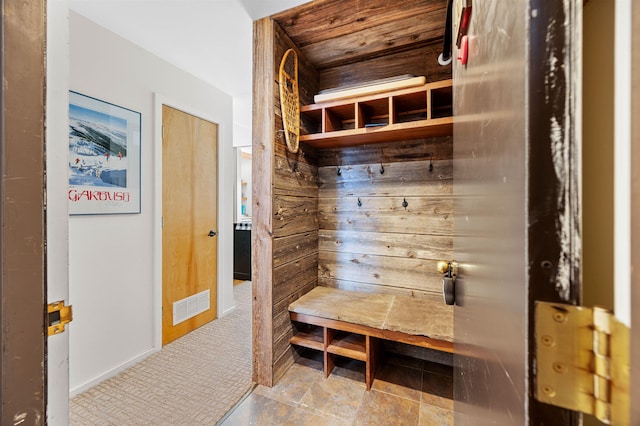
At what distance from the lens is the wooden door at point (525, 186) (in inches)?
10.2

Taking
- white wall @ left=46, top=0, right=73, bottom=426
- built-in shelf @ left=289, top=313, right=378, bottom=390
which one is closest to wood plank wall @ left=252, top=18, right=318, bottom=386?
built-in shelf @ left=289, top=313, right=378, bottom=390

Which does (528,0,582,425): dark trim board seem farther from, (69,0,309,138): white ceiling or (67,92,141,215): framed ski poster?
(67,92,141,215): framed ski poster

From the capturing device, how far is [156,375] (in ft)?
6.15

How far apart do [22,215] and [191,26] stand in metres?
1.86

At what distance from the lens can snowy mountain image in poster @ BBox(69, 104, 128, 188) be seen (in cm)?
168

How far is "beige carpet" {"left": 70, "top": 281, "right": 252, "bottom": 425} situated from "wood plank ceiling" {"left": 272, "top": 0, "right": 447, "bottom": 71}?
7.91 feet

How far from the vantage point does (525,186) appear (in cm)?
29

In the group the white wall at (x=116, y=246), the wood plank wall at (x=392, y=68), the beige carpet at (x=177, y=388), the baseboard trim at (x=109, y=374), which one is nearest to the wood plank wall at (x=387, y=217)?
the wood plank wall at (x=392, y=68)

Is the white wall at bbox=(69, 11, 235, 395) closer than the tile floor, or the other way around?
the tile floor

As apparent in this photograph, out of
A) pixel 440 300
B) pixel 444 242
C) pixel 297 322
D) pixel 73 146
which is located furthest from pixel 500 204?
pixel 73 146

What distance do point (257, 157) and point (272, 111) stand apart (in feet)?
1.00

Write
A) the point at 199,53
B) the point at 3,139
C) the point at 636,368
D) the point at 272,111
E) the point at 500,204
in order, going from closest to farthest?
the point at 636,368
the point at 500,204
the point at 3,139
the point at 272,111
the point at 199,53

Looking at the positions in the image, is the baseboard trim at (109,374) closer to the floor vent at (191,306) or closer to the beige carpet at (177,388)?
the beige carpet at (177,388)

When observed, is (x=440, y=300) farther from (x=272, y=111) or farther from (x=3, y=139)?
(x=3, y=139)
